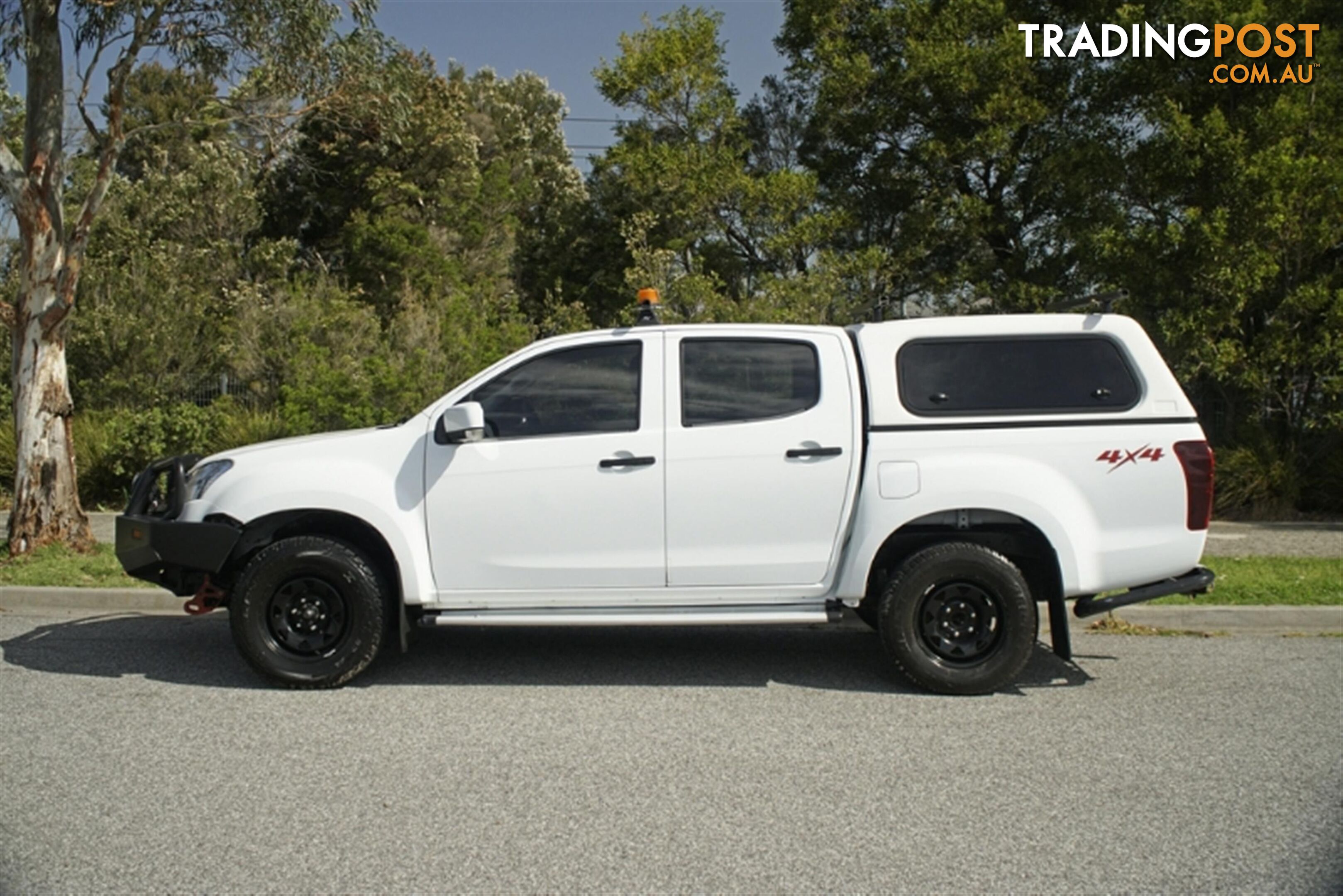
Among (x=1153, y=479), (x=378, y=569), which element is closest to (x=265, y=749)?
(x=378, y=569)

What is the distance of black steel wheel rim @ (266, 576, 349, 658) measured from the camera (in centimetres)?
681

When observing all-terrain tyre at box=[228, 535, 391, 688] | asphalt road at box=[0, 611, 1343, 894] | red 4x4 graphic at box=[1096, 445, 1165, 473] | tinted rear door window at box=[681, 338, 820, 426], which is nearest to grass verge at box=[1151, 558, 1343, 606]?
asphalt road at box=[0, 611, 1343, 894]

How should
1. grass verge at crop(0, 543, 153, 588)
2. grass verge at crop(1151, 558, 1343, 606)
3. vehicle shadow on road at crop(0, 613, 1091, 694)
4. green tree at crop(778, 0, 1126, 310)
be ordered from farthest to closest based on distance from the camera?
green tree at crop(778, 0, 1126, 310) → grass verge at crop(0, 543, 153, 588) → grass verge at crop(1151, 558, 1343, 606) → vehicle shadow on road at crop(0, 613, 1091, 694)

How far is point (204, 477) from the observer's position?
6988mm

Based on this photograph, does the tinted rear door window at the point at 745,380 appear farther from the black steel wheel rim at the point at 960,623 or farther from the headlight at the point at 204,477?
the headlight at the point at 204,477

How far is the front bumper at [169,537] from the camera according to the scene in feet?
22.2

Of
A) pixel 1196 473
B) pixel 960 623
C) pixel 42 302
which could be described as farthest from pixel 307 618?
pixel 42 302

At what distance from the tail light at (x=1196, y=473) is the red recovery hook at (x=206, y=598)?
17.9ft

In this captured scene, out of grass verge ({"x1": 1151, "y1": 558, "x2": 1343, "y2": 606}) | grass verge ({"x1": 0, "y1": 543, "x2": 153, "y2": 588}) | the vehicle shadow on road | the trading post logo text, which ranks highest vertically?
the trading post logo text

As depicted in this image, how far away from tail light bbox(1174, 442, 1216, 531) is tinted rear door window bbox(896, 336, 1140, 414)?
386 mm

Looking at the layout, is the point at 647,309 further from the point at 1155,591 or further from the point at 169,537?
the point at 1155,591

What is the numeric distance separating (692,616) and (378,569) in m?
1.78

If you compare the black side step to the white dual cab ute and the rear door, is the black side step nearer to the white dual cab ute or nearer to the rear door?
the white dual cab ute

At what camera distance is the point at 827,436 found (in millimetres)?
6770
